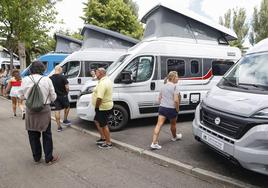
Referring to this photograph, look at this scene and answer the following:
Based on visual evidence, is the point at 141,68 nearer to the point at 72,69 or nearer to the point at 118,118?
the point at 118,118

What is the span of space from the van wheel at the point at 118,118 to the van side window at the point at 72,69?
205 inches

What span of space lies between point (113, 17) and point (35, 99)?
20.9 meters

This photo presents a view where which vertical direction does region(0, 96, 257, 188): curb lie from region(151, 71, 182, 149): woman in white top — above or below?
below

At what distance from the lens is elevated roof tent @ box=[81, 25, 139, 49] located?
507 inches

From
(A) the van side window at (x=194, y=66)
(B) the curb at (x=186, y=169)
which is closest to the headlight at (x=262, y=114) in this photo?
(B) the curb at (x=186, y=169)

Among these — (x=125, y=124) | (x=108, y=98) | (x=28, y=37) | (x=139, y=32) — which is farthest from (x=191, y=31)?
(x=139, y=32)

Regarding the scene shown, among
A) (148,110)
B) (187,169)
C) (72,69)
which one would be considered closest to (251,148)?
(187,169)

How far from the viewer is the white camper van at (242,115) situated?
3.80 m

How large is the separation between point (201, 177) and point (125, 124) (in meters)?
3.46

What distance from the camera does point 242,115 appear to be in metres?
4.02

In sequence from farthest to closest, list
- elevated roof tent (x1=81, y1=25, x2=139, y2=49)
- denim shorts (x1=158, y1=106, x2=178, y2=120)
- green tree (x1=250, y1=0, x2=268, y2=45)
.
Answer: green tree (x1=250, y1=0, x2=268, y2=45)
elevated roof tent (x1=81, y1=25, x2=139, y2=49)
denim shorts (x1=158, y1=106, x2=178, y2=120)

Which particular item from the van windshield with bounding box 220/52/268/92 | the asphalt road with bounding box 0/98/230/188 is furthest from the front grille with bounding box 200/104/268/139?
the asphalt road with bounding box 0/98/230/188

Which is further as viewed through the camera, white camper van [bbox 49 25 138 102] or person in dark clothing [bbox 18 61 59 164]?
white camper van [bbox 49 25 138 102]

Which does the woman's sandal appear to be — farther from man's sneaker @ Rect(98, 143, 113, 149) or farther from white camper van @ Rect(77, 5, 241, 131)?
white camper van @ Rect(77, 5, 241, 131)
